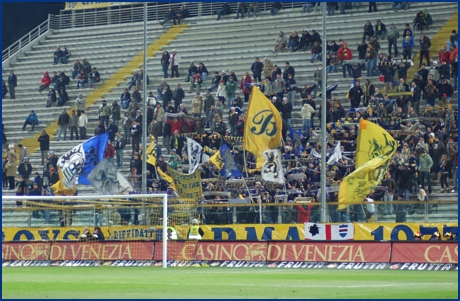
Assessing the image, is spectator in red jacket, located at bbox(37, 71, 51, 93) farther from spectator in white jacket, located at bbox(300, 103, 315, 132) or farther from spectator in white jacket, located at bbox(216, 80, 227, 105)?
spectator in white jacket, located at bbox(300, 103, 315, 132)

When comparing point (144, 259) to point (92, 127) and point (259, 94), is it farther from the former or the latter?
point (92, 127)

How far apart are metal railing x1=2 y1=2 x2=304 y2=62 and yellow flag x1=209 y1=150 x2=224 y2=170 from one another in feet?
67.0

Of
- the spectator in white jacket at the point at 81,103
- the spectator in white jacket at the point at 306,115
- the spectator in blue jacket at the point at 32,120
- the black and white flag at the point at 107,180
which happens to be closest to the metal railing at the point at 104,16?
the spectator in blue jacket at the point at 32,120

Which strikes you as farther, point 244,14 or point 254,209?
point 244,14

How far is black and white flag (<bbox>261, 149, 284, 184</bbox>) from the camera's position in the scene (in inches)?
1368

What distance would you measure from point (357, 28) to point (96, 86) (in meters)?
14.2

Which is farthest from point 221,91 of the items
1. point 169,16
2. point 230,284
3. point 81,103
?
point 230,284

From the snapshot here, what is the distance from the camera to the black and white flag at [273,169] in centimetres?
3475

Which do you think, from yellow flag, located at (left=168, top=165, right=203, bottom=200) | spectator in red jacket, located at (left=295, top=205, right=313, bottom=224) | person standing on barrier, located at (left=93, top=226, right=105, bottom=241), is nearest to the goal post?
person standing on barrier, located at (left=93, top=226, right=105, bottom=241)

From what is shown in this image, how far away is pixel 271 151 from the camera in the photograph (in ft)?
114

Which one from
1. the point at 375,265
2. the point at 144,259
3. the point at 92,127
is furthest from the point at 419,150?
the point at 92,127

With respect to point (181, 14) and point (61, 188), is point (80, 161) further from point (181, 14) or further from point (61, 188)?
point (181, 14)

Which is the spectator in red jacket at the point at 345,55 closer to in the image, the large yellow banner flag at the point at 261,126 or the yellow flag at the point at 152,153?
the yellow flag at the point at 152,153

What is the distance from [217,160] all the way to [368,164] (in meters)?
7.37
